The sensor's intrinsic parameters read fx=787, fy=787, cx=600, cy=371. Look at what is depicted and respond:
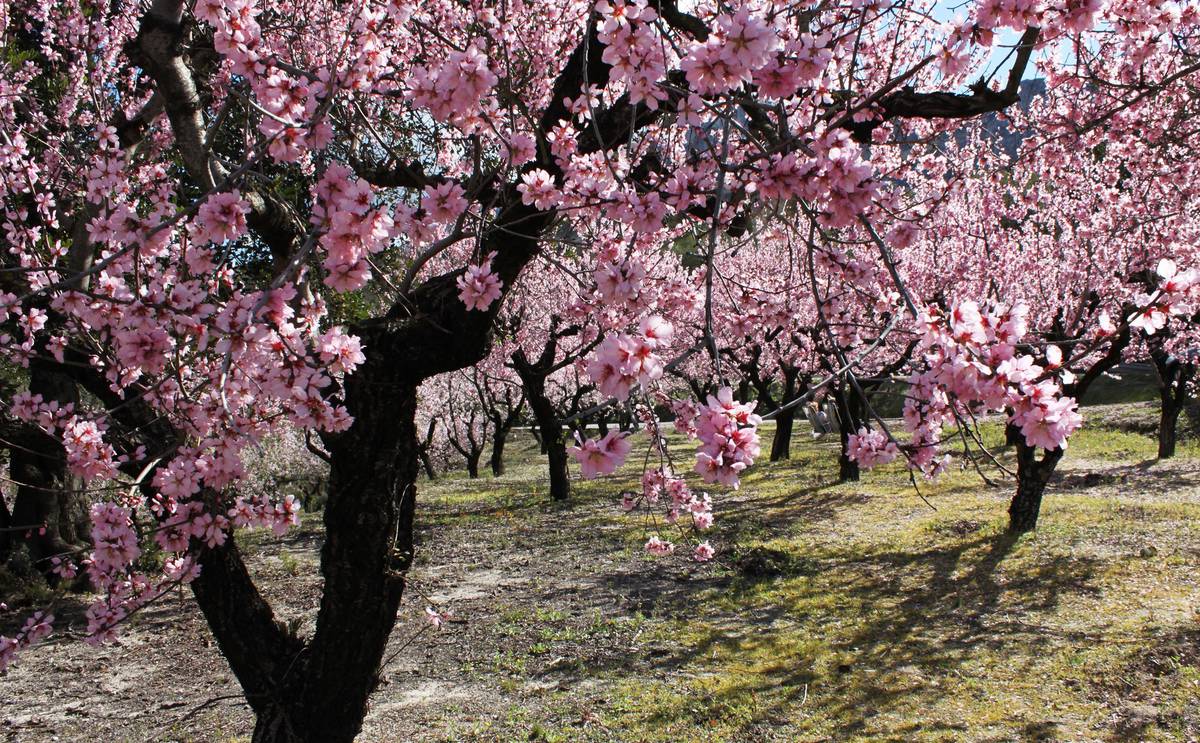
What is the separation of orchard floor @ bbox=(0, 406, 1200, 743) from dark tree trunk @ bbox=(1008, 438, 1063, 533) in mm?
370

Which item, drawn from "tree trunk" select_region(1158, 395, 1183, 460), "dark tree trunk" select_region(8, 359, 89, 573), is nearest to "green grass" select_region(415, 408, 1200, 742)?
"tree trunk" select_region(1158, 395, 1183, 460)

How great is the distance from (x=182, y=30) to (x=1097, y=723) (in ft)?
20.5

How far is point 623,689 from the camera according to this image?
559 centimetres

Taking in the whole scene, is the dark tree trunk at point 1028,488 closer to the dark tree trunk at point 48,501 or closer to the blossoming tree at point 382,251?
the blossoming tree at point 382,251

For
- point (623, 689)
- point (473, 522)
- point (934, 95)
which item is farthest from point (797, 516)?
point (934, 95)

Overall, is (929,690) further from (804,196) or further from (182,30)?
(182,30)

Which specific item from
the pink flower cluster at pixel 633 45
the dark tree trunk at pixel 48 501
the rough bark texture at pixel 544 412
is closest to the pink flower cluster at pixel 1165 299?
the pink flower cluster at pixel 633 45

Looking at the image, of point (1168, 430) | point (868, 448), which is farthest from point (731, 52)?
point (1168, 430)

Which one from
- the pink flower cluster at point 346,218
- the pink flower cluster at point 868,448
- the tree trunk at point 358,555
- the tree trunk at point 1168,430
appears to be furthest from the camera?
the tree trunk at point 1168,430

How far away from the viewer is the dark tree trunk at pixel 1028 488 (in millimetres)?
9430

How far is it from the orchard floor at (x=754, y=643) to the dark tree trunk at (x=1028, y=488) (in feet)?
1.21

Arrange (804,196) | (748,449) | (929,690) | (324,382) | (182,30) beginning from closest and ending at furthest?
(748,449), (324,382), (804,196), (182,30), (929,690)

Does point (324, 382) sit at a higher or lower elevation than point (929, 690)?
higher

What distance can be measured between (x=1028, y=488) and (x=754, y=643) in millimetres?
5000
